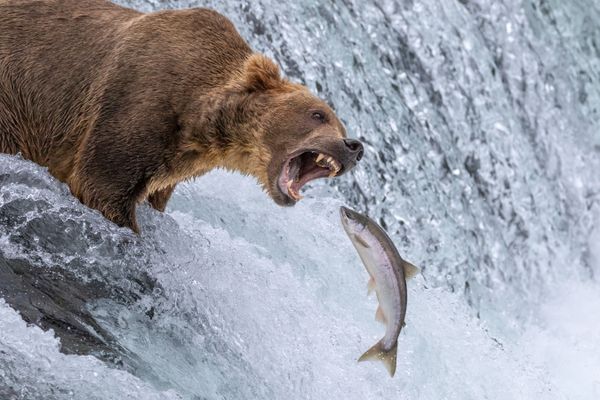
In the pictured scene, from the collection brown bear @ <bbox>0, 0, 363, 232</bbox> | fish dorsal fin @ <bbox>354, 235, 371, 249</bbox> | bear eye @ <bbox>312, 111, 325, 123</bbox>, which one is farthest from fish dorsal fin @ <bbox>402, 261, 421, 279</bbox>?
bear eye @ <bbox>312, 111, 325, 123</bbox>

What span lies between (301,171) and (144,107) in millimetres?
628

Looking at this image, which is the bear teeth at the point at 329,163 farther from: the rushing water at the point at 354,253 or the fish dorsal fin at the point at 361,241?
the rushing water at the point at 354,253

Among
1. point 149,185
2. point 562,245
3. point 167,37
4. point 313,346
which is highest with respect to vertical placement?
point 167,37

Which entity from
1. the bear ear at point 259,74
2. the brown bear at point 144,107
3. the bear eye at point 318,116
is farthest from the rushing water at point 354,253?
the bear eye at point 318,116

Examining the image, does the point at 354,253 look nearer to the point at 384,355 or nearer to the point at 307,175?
the point at 307,175

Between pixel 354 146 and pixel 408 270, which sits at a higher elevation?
pixel 354 146

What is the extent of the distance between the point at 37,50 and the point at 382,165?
304cm

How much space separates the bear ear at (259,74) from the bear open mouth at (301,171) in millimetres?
358

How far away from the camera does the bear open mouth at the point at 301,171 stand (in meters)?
4.24

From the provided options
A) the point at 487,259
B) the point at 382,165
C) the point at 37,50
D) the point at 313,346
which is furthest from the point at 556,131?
the point at 37,50

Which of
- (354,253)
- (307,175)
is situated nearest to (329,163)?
(307,175)

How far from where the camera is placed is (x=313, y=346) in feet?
15.8

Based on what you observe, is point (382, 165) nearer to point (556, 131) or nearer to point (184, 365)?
point (556, 131)

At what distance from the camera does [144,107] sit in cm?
435
